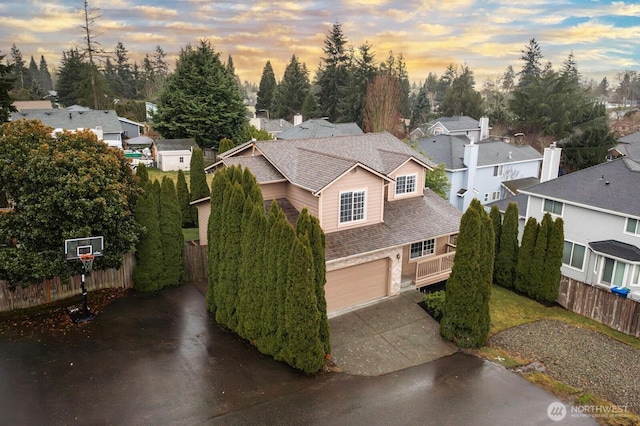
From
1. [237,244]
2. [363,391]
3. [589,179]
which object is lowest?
[363,391]

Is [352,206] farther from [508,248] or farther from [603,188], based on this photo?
[603,188]

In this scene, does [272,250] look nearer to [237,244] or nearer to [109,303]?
[237,244]

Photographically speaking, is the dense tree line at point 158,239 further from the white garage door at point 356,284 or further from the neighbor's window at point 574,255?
the neighbor's window at point 574,255

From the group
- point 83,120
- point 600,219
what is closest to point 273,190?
point 600,219

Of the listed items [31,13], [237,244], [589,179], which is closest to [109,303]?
[237,244]

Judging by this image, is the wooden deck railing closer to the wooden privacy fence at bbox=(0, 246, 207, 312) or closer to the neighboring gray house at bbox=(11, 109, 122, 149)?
the wooden privacy fence at bbox=(0, 246, 207, 312)

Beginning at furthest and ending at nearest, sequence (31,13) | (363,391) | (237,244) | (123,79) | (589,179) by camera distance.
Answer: (123,79) < (31,13) < (589,179) < (237,244) < (363,391)
